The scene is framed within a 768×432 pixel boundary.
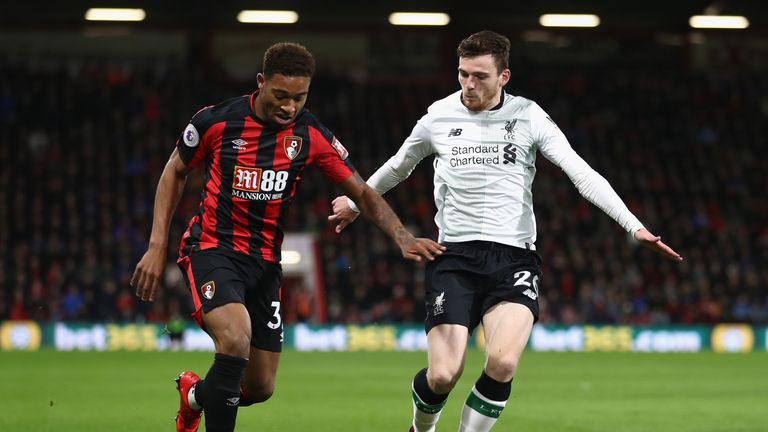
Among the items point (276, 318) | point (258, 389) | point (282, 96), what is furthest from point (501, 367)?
point (282, 96)

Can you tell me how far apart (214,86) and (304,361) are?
1367cm

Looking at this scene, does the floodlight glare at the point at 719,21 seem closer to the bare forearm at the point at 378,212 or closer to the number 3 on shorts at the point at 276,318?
the bare forearm at the point at 378,212

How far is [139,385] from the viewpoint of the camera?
1370 centimetres

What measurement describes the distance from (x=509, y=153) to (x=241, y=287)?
1702 mm

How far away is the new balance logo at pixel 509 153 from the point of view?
6906mm

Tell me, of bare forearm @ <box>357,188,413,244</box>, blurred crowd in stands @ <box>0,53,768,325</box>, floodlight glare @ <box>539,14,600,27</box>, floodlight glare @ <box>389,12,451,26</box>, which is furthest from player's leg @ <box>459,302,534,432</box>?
floodlight glare @ <box>539,14,600,27</box>

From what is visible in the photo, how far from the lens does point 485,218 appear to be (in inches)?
271

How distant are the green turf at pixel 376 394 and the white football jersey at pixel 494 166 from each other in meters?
2.68

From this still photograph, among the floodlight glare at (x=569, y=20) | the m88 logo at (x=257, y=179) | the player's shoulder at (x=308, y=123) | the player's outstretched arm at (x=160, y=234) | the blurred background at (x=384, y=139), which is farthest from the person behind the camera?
the floodlight glare at (x=569, y=20)

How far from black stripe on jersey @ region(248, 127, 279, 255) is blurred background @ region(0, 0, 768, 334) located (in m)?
17.6

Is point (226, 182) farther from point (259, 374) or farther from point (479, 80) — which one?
point (479, 80)

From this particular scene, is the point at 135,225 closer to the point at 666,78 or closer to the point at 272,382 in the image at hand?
the point at 666,78

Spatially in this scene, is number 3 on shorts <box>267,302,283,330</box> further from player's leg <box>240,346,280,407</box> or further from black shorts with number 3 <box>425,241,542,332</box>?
black shorts with number 3 <box>425,241,542,332</box>

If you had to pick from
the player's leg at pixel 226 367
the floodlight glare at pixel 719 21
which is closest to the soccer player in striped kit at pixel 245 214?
the player's leg at pixel 226 367
